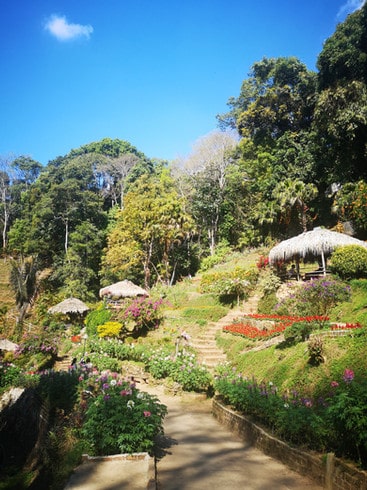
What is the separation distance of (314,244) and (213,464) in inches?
486

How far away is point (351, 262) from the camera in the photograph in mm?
12273

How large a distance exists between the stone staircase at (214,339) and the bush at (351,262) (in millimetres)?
5122

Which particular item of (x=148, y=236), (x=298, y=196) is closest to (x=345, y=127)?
(x=298, y=196)

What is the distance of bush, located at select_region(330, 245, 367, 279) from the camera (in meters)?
12.1

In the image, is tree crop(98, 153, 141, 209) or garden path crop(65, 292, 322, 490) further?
tree crop(98, 153, 141, 209)

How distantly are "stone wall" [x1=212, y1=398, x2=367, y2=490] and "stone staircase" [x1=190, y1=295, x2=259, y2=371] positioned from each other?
5.75 m

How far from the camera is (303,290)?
1277 cm

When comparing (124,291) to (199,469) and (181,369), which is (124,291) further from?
(199,469)

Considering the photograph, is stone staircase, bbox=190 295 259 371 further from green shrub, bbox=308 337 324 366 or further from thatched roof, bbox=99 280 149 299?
thatched roof, bbox=99 280 149 299

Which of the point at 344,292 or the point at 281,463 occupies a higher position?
the point at 344,292

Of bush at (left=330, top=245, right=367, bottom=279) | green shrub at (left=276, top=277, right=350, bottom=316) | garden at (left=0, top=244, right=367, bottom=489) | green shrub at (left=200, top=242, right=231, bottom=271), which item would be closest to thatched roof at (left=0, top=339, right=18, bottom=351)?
garden at (left=0, top=244, right=367, bottom=489)

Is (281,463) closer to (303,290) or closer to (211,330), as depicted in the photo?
(303,290)

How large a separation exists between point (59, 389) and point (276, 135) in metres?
29.8

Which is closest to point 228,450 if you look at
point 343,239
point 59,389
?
point 59,389
